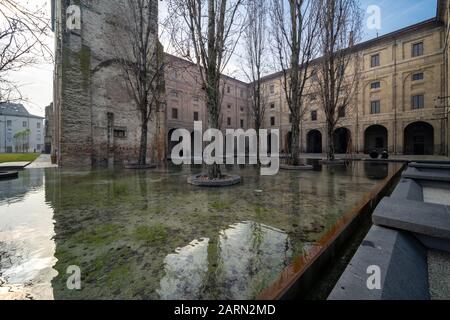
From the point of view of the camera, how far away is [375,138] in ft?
92.6

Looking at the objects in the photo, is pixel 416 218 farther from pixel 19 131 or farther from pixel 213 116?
pixel 19 131

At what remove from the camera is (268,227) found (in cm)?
293

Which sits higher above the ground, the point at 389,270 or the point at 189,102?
the point at 189,102

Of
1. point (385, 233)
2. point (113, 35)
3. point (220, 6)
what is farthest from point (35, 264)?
point (113, 35)

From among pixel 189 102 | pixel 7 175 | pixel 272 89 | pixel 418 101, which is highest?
pixel 272 89

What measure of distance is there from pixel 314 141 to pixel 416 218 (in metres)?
34.0

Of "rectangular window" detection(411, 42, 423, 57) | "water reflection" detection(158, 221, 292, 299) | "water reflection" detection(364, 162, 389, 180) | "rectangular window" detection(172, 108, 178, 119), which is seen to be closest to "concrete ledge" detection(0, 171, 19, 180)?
"water reflection" detection(158, 221, 292, 299)

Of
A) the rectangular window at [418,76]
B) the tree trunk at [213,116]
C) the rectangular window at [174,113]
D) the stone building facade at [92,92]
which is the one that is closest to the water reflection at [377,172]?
the tree trunk at [213,116]

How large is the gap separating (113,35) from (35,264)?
16657 millimetres

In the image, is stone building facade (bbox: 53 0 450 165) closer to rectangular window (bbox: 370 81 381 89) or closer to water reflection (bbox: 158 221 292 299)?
rectangular window (bbox: 370 81 381 89)

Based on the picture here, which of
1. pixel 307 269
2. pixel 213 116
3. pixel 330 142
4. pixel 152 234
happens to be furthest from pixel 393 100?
pixel 152 234

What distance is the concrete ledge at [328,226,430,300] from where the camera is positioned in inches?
56.5

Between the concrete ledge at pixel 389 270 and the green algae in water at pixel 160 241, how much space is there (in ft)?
1.77

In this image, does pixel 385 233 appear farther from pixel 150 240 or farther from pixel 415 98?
pixel 415 98
